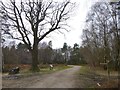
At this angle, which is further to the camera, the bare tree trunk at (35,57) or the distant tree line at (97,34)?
the distant tree line at (97,34)

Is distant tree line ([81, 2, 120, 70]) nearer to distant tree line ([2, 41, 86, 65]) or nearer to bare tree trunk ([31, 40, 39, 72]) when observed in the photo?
distant tree line ([2, 41, 86, 65])

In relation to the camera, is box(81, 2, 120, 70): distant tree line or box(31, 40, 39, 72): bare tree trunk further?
box(81, 2, 120, 70): distant tree line

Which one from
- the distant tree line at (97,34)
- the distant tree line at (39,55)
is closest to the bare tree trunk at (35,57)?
the distant tree line at (39,55)

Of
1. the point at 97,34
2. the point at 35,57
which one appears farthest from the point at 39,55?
the point at 97,34

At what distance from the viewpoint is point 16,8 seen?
1080cm

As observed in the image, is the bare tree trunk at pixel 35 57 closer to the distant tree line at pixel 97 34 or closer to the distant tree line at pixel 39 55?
the distant tree line at pixel 39 55

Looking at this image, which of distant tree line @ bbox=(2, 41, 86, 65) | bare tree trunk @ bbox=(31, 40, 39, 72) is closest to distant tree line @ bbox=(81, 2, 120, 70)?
distant tree line @ bbox=(2, 41, 86, 65)

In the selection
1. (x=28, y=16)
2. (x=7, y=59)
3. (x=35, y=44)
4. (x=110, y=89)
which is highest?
(x=28, y=16)

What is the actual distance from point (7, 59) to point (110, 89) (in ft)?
21.8

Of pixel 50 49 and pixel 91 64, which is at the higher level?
pixel 50 49

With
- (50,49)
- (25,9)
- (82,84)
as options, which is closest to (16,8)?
(25,9)

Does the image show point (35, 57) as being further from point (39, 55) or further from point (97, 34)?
point (97, 34)

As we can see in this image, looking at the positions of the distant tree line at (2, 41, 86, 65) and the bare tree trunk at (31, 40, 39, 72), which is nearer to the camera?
the bare tree trunk at (31, 40, 39, 72)

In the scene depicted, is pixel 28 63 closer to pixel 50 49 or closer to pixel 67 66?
pixel 50 49
